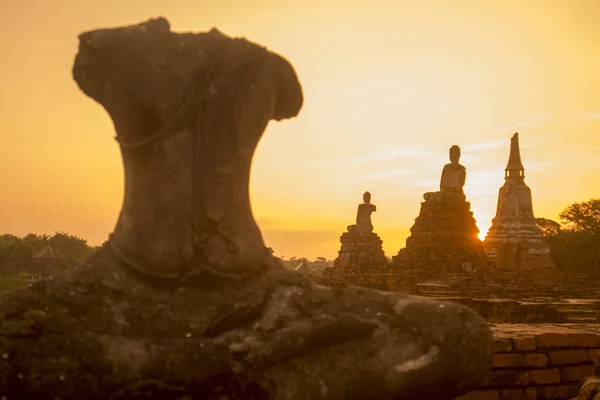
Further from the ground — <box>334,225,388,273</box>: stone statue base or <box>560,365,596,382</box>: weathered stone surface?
<box>334,225,388,273</box>: stone statue base

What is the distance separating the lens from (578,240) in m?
30.3

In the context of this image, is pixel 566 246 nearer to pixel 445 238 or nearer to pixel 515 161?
pixel 515 161

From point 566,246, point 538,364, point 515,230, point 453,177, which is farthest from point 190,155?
point 566,246

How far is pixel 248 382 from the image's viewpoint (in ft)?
6.16

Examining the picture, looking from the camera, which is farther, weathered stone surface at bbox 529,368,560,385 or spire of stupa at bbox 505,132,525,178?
spire of stupa at bbox 505,132,525,178

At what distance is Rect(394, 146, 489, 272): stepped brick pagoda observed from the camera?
64.5 ft

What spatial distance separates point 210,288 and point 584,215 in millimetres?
36560

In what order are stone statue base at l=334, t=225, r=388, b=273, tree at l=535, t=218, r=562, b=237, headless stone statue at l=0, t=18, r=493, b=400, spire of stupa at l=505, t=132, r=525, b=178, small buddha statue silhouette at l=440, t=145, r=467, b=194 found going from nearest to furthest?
1. headless stone statue at l=0, t=18, r=493, b=400
2. small buddha statue silhouette at l=440, t=145, r=467, b=194
3. spire of stupa at l=505, t=132, r=525, b=178
4. stone statue base at l=334, t=225, r=388, b=273
5. tree at l=535, t=218, r=562, b=237

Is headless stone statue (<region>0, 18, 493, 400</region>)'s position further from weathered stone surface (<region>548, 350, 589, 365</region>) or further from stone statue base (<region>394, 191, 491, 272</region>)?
stone statue base (<region>394, 191, 491, 272</region>)

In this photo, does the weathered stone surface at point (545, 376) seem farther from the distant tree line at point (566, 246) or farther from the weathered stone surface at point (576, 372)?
the distant tree line at point (566, 246)

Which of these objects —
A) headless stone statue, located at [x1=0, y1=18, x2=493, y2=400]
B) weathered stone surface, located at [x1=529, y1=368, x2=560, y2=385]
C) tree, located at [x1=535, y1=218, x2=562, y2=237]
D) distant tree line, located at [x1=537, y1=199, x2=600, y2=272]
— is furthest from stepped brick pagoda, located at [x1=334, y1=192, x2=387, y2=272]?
headless stone statue, located at [x1=0, y1=18, x2=493, y2=400]

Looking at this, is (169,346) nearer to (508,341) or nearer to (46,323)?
(46,323)

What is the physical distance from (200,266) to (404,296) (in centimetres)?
68

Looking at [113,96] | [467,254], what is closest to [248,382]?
[113,96]
